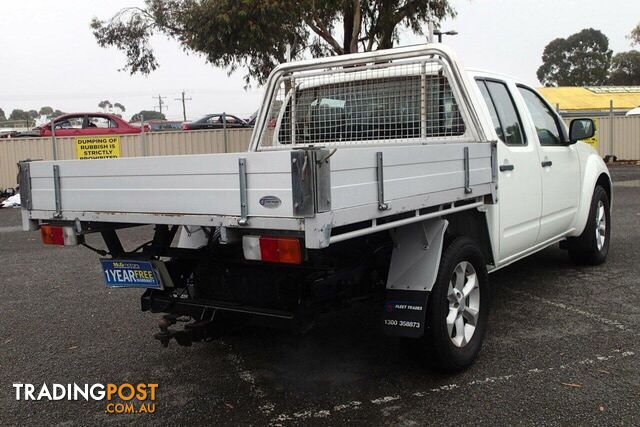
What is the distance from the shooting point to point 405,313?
3.51m

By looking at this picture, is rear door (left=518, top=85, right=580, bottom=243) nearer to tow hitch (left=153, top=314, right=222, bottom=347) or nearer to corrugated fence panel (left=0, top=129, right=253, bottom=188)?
tow hitch (left=153, top=314, right=222, bottom=347)

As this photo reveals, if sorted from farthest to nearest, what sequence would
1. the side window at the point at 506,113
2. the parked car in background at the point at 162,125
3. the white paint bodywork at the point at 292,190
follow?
the parked car in background at the point at 162,125 < the side window at the point at 506,113 < the white paint bodywork at the point at 292,190

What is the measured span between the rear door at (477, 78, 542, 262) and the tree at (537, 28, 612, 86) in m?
76.9

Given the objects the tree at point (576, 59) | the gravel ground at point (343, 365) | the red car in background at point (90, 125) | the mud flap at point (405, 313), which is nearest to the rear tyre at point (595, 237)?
the gravel ground at point (343, 365)

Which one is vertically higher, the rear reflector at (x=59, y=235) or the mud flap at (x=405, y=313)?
the rear reflector at (x=59, y=235)

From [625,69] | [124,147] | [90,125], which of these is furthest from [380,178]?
[625,69]

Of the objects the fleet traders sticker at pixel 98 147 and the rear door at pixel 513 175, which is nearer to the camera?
the rear door at pixel 513 175

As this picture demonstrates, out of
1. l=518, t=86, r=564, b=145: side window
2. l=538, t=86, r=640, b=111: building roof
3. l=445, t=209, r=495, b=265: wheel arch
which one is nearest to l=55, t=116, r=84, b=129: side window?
l=518, t=86, r=564, b=145: side window

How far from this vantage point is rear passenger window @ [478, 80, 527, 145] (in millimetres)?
4641

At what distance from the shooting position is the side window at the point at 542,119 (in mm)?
5324

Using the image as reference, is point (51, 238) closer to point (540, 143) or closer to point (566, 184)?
point (540, 143)

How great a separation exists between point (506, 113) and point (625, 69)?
75.0 meters

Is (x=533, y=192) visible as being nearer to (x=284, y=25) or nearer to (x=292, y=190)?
(x=292, y=190)
